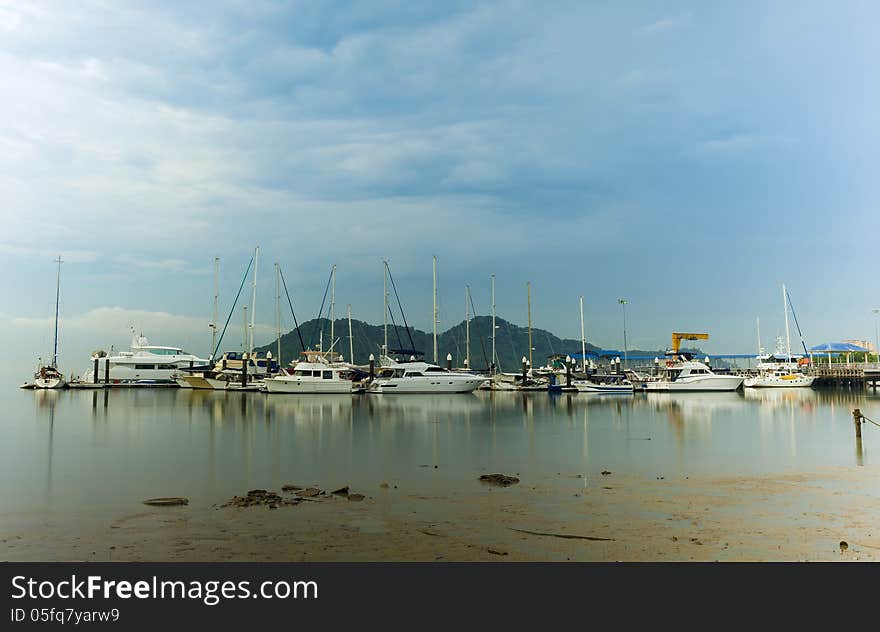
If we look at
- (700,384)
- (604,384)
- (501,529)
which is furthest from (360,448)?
(700,384)

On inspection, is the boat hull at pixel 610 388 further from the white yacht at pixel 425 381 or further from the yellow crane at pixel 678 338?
the yellow crane at pixel 678 338

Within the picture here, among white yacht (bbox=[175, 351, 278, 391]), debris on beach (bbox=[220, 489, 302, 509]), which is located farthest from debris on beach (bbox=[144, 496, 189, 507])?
white yacht (bbox=[175, 351, 278, 391])

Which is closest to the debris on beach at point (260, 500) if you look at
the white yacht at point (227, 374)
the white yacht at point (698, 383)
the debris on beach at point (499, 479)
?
the debris on beach at point (499, 479)

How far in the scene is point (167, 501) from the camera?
1511cm

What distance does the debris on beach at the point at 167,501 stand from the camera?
48.6ft

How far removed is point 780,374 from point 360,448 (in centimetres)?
7913

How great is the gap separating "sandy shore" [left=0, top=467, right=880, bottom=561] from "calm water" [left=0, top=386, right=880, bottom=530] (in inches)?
79.0

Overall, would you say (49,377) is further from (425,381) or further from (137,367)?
(425,381)

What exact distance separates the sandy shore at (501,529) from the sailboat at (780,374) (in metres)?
74.6

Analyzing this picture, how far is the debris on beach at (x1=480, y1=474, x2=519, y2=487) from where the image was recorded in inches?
687
